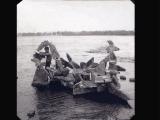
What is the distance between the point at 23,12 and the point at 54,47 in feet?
1.61

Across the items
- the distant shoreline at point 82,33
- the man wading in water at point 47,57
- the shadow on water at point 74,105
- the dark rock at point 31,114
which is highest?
the distant shoreline at point 82,33

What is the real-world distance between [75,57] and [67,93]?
387 millimetres

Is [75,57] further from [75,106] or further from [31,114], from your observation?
[31,114]

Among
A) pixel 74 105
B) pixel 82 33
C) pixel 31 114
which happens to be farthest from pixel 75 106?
pixel 82 33

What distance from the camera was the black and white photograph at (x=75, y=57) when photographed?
134 inches

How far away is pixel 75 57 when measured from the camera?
344 cm

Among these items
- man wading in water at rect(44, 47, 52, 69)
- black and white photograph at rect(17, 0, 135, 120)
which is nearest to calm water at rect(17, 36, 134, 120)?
black and white photograph at rect(17, 0, 135, 120)

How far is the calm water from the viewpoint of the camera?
11.0 ft

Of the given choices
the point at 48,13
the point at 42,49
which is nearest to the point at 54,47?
the point at 42,49

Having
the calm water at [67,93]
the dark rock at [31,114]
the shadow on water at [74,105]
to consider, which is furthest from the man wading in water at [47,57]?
the dark rock at [31,114]

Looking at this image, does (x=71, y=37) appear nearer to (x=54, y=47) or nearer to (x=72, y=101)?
(x=54, y=47)

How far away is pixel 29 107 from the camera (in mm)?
3396

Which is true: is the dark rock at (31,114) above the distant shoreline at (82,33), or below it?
below

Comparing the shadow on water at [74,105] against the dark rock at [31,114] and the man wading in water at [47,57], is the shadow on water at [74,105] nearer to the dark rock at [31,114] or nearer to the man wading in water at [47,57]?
the dark rock at [31,114]
